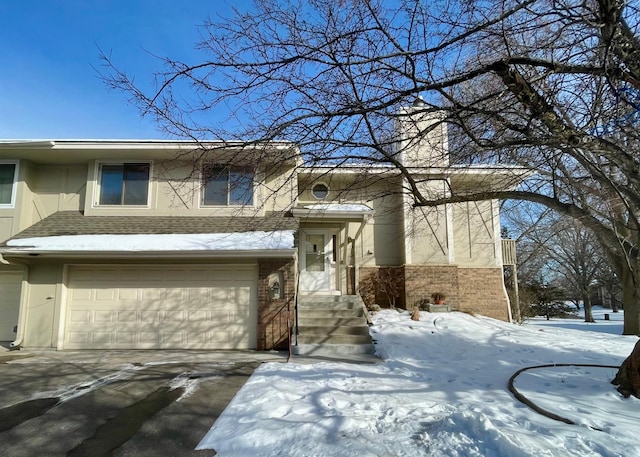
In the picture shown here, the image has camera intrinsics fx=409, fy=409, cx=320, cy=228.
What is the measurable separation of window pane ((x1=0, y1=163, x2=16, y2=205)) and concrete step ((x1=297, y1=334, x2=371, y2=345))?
29.7ft

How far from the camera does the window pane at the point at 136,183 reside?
11.7 meters

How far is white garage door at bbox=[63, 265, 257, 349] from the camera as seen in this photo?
10406 millimetres

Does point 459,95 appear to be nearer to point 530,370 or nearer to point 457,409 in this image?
point 457,409

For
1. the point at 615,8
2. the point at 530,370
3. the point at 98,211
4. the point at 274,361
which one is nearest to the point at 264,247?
the point at 274,361

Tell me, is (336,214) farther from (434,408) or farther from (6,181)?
(6,181)

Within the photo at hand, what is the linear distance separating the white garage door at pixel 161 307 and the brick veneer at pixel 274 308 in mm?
226

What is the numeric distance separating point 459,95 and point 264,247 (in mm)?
5623

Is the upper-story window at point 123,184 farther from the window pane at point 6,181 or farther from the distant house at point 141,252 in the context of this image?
the window pane at point 6,181

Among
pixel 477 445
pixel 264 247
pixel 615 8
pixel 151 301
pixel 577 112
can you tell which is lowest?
pixel 477 445

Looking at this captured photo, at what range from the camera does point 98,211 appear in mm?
11555

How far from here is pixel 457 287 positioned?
13242 millimetres

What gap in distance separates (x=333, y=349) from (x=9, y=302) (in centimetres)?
887

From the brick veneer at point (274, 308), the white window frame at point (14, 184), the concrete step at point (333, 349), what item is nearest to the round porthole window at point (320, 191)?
the brick veneer at point (274, 308)

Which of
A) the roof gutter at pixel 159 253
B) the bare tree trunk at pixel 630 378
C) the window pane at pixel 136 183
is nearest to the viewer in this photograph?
the bare tree trunk at pixel 630 378
